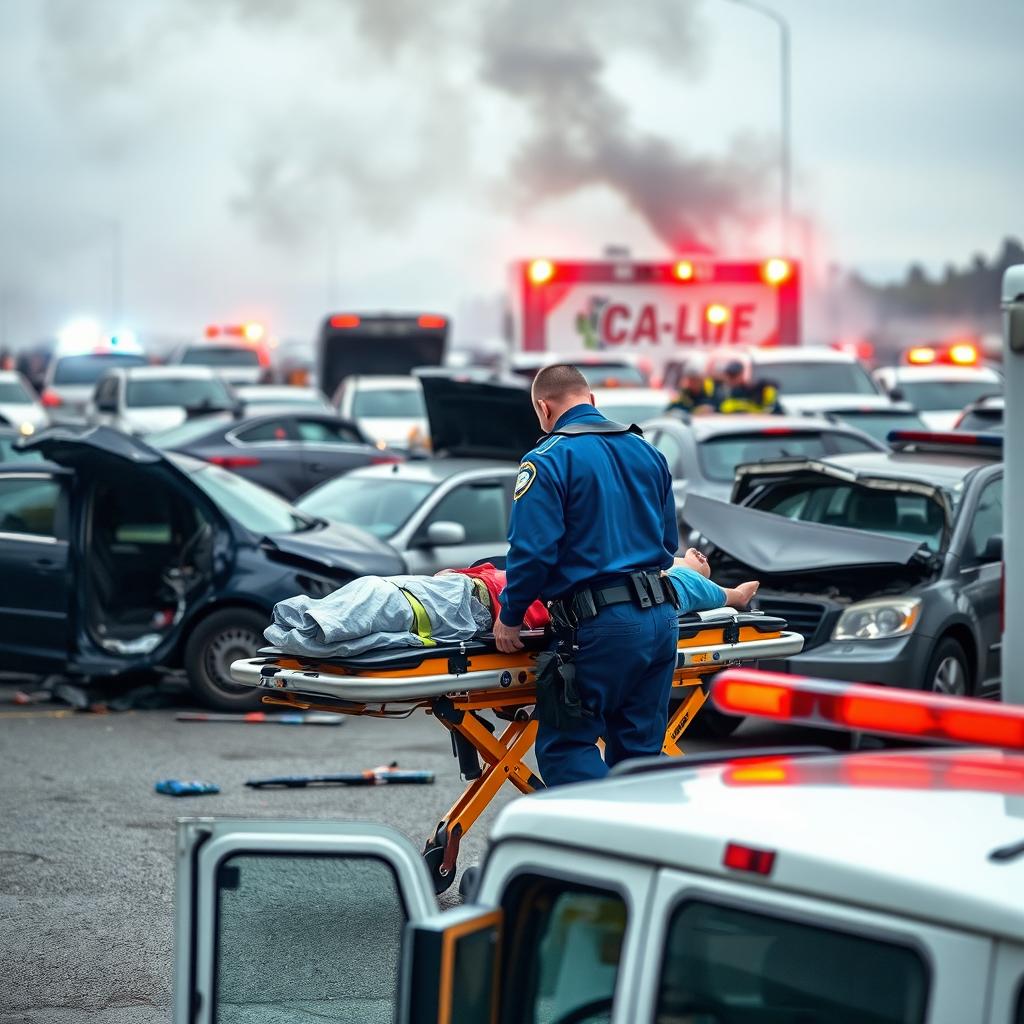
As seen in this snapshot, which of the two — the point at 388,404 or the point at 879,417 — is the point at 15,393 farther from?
the point at 879,417

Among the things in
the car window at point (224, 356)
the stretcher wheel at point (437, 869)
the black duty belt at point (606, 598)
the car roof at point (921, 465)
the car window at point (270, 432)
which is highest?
the car window at point (224, 356)

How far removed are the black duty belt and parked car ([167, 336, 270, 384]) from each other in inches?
1200

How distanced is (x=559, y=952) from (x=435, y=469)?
9811 mm

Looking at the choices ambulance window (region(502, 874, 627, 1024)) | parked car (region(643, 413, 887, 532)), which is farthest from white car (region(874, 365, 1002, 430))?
ambulance window (region(502, 874, 627, 1024))

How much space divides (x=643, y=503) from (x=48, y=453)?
5.50 meters

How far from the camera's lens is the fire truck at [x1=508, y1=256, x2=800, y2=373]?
2388cm

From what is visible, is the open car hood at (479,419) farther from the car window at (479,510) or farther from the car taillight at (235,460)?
the car taillight at (235,460)

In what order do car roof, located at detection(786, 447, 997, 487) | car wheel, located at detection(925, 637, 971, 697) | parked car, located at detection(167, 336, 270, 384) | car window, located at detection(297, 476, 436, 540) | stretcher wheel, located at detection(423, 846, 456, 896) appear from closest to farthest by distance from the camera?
stretcher wheel, located at detection(423, 846, 456, 896), car wheel, located at detection(925, 637, 971, 697), car roof, located at detection(786, 447, 997, 487), car window, located at detection(297, 476, 436, 540), parked car, located at detection(167, 336, 270, 384)

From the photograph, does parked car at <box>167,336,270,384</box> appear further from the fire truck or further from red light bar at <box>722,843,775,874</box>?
red light bar at <box>722,843,775,874</box>

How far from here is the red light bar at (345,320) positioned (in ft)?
105

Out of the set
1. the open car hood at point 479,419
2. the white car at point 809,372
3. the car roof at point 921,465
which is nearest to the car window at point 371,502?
the open car hood at point 479,419

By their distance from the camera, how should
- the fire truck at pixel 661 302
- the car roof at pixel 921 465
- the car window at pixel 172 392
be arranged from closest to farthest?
the car roof at pixel 921 465 → the fire truck at pixel 661 302 → the car window at pixel 172 392

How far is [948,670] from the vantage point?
29.6ft

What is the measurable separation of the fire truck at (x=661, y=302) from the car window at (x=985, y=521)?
1430cm
